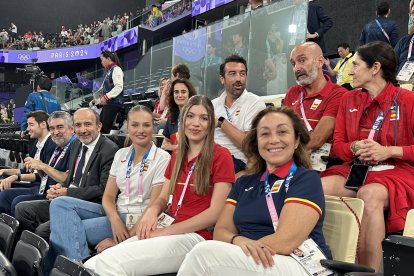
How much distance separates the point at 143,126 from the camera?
3082mm

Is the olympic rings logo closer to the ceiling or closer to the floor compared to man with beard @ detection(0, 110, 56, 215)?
closer to the ceiling

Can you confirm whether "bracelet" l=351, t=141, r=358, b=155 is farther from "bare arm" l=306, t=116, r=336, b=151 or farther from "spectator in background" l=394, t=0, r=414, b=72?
"spectator in background" l=394, t=0, r=414, b=72

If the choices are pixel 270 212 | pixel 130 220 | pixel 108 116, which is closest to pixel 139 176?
pixel 130 220

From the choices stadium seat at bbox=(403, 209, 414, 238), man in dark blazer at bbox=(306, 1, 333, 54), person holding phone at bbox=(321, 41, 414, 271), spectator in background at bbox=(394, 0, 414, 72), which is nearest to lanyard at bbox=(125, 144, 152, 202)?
person holding phone at bbox=(321, 41, 414, 271)

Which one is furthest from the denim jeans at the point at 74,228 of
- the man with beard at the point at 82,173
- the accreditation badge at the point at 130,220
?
the man with beard at the point at 82,173

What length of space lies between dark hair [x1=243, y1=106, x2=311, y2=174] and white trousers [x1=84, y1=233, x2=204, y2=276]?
0.54 metres

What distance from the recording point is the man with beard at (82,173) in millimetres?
3318

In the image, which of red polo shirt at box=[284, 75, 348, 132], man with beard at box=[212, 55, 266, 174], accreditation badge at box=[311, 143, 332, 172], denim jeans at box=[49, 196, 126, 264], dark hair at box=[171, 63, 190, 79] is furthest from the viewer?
dark hair at box=[171, 63, 190, 79]

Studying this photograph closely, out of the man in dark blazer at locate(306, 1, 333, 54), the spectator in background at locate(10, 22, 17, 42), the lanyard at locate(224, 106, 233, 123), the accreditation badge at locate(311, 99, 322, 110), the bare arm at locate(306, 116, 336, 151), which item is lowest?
the bare arm at locate(306, 116, 336, 151)

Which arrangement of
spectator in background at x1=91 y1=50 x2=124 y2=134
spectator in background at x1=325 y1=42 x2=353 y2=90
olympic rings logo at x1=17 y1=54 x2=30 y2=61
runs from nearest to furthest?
spectator in background at x1=325 y1=42 x2=353 y2=90 → spectator in background at x1=91 y1=50 x2=124 y2=134 → olympic rings logo at x1=17 y1=54 x2=30 y2=61

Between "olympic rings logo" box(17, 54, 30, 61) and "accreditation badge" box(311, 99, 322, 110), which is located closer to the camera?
"accreditation badge" box(311, 99, 322, 110)

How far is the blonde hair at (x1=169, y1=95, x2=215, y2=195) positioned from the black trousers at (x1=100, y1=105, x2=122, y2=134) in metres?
3.41

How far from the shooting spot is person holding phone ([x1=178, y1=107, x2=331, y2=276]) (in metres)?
1.79

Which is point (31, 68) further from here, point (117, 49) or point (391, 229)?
point (117, 49)
